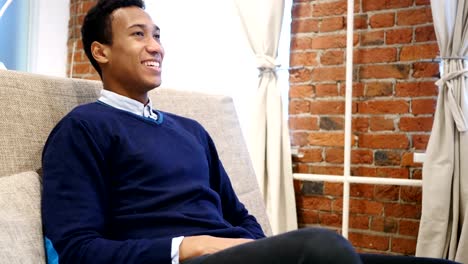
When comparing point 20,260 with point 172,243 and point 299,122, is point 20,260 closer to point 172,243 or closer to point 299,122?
point 172,243

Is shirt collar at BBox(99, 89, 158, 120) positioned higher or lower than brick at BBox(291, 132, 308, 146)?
higher

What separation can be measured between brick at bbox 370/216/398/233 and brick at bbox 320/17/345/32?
86cm

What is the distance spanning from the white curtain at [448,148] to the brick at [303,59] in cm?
57

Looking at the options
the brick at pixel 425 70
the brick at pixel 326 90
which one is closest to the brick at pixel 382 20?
the brick at pixel 425 70

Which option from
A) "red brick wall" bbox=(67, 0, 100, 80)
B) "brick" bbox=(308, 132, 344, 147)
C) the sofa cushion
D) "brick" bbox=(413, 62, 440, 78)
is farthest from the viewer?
"red brick wall" bbox=(67, 0, 100, 80)

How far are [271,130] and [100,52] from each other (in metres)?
1.19

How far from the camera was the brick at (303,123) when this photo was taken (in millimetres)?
2510

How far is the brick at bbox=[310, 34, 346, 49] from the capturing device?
2.44 m

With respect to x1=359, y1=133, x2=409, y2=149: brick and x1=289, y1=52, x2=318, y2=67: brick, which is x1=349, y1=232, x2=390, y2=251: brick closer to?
x1=359, y1=133, x2=409, y2=149: brick

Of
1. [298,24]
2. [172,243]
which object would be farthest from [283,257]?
[298,24]

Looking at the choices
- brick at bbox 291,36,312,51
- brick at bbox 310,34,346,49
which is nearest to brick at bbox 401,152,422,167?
brick at bbox 310,34,346,49

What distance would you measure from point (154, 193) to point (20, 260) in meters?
0.33

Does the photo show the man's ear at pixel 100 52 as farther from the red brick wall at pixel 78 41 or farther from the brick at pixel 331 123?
the red brick wall at pixel 78 41

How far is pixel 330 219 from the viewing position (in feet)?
8.16
